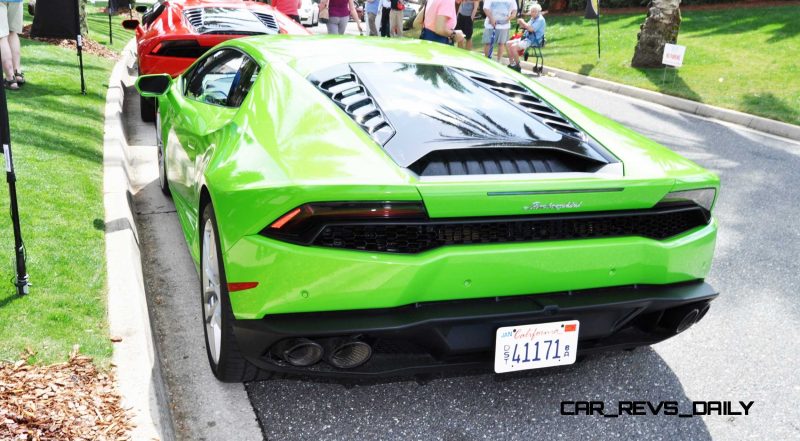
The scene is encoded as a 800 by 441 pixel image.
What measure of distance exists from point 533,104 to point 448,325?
1.46 metres

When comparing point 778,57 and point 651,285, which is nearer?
point 651,285

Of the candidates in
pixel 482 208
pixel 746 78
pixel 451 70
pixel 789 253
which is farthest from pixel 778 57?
pixel 482 208

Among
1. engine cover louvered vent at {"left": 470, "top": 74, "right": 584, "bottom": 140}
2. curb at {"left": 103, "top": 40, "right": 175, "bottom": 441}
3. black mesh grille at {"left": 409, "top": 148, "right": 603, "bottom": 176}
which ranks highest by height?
engine cover louvered vent at {"left": 470, "top": 74, "right": 584, "bottom": 140}

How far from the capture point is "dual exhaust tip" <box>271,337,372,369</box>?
9.71 ft

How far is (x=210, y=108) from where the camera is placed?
4.29 m

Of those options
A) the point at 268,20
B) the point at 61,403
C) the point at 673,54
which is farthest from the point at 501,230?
the point at 673,54

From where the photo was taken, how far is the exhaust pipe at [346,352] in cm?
297

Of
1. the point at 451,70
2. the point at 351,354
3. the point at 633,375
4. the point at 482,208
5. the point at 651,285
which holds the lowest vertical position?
the point at 633,375

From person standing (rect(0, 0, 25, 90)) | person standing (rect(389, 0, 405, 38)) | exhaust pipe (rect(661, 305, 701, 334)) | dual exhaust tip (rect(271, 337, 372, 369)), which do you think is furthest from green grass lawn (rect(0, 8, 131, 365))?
person standing (rect(389, 0, 405, 38))

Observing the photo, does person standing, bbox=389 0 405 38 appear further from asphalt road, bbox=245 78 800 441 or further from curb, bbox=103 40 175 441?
asphalt road, bbox=245 78 800 441

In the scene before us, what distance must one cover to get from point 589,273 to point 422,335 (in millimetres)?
726

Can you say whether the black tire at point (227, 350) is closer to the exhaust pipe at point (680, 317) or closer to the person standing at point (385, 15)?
the exhaust pipe at point (680, 317)

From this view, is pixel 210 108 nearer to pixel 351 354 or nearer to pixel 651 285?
pixel 351 354

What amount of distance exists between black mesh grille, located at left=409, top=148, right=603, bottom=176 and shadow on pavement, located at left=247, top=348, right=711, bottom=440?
1.00 metres
